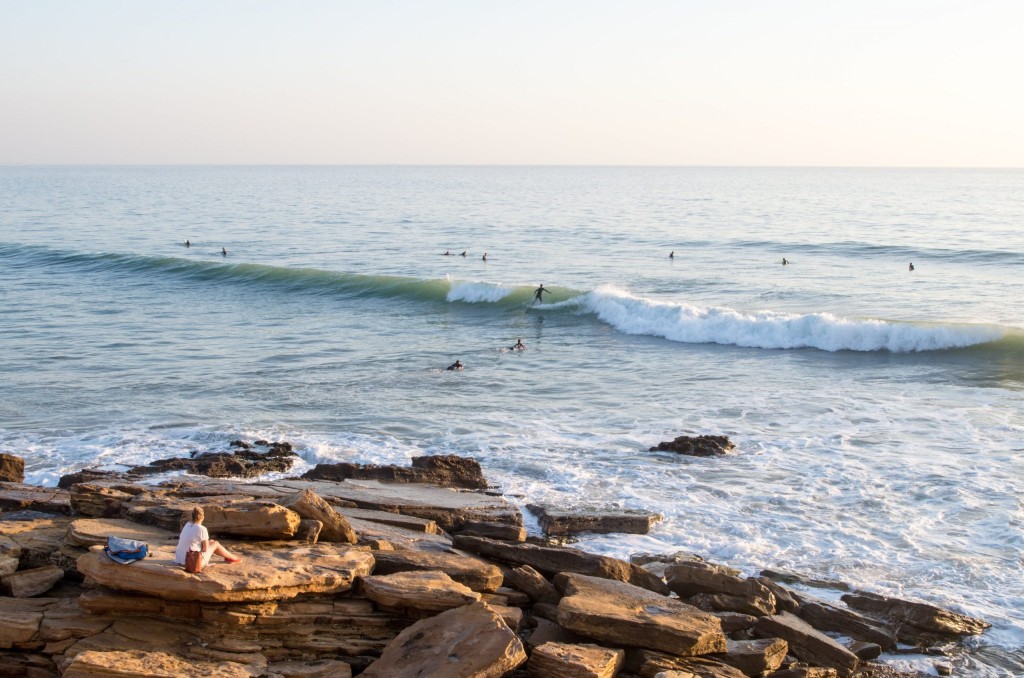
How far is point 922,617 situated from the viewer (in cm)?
1016

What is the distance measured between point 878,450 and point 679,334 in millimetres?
13593

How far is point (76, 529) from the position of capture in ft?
31.6

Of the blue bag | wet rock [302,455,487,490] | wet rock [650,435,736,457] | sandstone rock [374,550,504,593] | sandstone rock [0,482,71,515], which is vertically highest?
the blue bag

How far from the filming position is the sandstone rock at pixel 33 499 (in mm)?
11227

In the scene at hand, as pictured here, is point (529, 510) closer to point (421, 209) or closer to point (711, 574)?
point (711, 574)

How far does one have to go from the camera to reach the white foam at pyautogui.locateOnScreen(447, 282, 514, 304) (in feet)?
124

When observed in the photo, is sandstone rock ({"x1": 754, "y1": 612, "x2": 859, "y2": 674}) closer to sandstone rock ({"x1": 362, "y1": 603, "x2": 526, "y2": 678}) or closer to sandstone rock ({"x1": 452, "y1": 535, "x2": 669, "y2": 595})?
sandstone rock ({"x1": 452, "y1": 535, "x2": 669, "y2": 595})

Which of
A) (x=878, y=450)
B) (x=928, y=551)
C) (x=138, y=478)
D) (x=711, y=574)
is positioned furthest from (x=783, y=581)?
(x=138, y=478)

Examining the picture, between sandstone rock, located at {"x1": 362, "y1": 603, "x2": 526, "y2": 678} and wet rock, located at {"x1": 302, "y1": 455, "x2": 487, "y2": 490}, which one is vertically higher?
sandstone rock, located at {"x1": 362, "y1": 603, "x2": 526, "y2": 678}

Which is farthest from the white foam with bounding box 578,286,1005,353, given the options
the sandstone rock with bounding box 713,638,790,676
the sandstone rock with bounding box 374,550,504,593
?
the sandstone rock with bounding box 374,550,504,593

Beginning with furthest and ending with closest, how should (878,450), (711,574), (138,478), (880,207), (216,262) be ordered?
(880,207) < (216,262) < (878,450) < (138,478) < (711,574)

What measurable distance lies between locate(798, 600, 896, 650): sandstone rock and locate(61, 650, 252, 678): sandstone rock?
583 cm

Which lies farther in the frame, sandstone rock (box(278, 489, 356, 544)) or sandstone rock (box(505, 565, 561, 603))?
sandstone rock (box(278, 489, 356, 544))

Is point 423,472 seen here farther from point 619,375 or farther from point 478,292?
point 478,292
